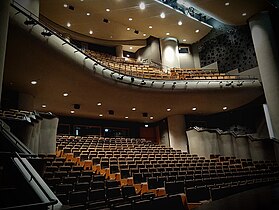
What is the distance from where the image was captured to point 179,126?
12625 mm

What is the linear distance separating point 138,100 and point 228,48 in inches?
272

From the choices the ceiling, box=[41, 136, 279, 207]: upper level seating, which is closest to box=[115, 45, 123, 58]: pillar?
the ceiling

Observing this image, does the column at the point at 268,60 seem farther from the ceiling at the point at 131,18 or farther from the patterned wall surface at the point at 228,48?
the patterned wall surface at the point at 228,48

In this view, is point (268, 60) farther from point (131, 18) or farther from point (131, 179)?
point (131, 179)

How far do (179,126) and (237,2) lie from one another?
21.9 feet

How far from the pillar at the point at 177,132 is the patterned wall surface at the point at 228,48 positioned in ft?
13.3

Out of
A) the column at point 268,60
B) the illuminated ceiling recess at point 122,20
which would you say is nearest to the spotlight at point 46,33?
the illuminated ceiling recess at point 122,20

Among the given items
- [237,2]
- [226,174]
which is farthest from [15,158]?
[237,2]

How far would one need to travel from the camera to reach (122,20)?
42.3 ft

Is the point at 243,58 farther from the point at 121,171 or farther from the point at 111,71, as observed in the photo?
the point at 121,171

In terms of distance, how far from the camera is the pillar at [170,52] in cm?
1424

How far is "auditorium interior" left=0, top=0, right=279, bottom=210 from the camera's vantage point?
4207 mm

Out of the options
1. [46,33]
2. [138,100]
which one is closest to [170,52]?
[138,100]

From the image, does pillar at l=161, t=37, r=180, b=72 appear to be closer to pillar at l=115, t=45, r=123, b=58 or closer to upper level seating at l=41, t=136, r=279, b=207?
pillar at l=115, t=45, r=123, b=58
